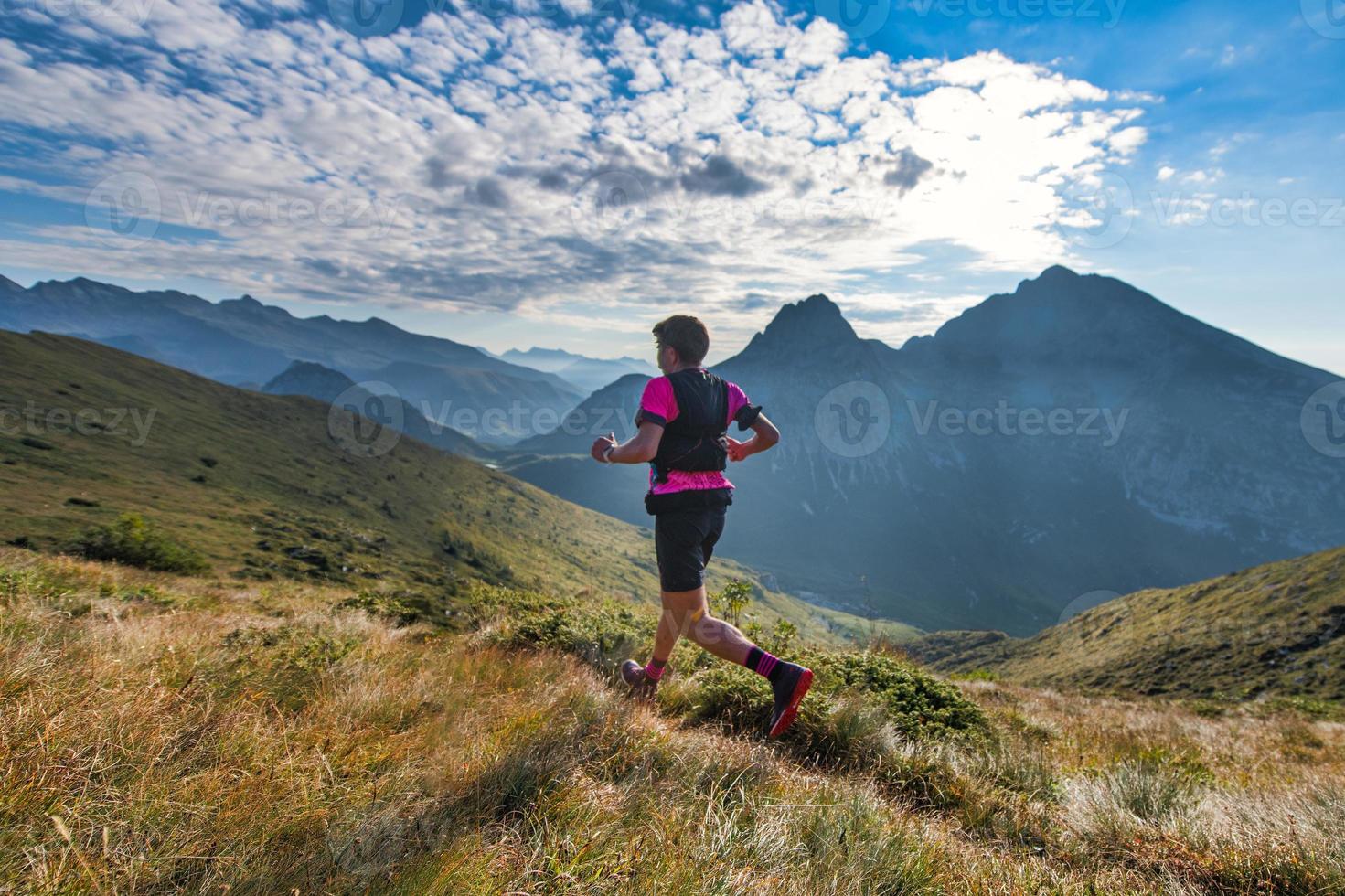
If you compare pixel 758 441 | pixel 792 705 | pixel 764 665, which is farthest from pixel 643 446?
pixel 792 705

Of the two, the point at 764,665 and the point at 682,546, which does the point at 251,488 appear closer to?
the point at 682,546

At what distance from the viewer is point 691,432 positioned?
4.78 metres

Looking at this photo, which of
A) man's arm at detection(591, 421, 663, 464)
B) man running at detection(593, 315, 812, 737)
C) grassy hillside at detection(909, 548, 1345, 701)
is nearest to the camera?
man's arm at detection(591, 421, 663, 464)

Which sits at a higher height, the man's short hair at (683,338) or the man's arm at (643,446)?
the man's short hair at (683,338)

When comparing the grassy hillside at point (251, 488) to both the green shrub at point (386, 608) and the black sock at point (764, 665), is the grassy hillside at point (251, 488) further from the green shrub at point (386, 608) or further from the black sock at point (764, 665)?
the black sock at point (764, 665)

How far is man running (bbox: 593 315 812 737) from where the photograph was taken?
4523 millimetres

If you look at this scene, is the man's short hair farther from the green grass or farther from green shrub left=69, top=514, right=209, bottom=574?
the green grass

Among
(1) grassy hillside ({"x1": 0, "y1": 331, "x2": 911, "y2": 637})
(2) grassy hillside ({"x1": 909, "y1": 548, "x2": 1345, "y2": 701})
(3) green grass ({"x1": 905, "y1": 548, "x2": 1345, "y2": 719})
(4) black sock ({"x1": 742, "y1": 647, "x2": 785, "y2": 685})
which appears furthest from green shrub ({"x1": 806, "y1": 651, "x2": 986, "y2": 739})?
(2) grassy hillside ({"x1": 909, "y1": 548, "x2": 1345, "y2": 701})

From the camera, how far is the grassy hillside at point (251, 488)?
64438mm

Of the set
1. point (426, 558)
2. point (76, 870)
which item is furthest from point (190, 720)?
point (426, 558)

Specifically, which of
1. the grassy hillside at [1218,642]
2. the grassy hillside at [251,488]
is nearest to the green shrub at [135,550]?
the grassy hillside at [251,488]

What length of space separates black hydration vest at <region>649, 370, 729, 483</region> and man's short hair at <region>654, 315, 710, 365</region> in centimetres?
21

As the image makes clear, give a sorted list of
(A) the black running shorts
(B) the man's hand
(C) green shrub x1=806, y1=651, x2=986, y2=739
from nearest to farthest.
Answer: (A) the black running shorts < (B) the man's hand < (C) green shrub x1=806, y1=651, x2=986, y2=739

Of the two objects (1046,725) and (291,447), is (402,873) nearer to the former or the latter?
(1046,725)
